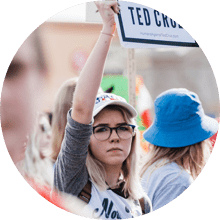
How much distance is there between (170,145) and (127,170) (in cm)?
43

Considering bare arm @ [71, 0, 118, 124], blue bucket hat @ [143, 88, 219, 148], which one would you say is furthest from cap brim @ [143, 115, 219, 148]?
bare arm @ [71, 0, 118, 124]

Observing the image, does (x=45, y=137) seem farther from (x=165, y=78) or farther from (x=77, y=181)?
(x=165, y=78)

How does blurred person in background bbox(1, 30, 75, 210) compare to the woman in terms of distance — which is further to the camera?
blurred person in background bbox(1, 30, 75, 210)

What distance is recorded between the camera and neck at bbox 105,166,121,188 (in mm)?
2209

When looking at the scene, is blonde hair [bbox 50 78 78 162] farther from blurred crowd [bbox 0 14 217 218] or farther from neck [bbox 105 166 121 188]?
neck [bbox 105 166 121 188]

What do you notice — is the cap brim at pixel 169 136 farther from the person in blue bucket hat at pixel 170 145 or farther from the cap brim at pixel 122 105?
the cap brim at pixel 122 105

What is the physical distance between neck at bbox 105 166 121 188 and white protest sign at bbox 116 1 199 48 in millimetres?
1016

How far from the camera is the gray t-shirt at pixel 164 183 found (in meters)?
2.34

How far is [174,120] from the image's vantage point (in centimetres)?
238

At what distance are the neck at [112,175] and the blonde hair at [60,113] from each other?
0.42 metres

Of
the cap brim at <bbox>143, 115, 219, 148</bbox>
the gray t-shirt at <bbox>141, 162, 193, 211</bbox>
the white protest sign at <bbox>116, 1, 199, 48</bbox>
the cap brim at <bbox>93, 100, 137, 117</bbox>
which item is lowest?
the gray t-shirt at <bbox>141, 162, 193, 211</bbox>

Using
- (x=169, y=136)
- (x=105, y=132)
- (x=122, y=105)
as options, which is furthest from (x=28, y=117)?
(x=169, y=136)

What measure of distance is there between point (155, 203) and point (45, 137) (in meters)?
1.07

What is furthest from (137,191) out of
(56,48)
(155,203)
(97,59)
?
(56,48)
